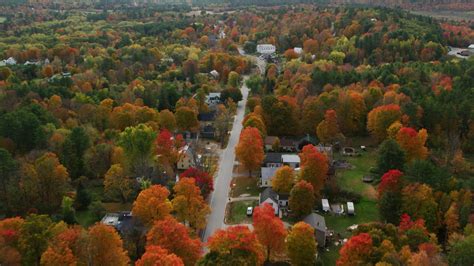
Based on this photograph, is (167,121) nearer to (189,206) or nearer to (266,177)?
(266,177)

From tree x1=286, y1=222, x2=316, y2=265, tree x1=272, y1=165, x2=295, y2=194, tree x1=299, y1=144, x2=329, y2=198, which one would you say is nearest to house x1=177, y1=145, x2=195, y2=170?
tree x1=272, y1=165, x2=295, y2=194

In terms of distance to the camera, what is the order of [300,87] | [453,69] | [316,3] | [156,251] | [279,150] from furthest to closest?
[316,3]
[453,69]
[300,87]
[279,150]
[156,251]

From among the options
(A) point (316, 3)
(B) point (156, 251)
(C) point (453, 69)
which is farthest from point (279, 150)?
(A) point (316, 3)

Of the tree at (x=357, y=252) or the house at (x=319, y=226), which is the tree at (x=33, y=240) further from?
the tree at (x=357, y=252)

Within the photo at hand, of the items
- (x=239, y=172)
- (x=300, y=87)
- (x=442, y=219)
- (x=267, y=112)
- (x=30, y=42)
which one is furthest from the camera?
(x=30, y=42)

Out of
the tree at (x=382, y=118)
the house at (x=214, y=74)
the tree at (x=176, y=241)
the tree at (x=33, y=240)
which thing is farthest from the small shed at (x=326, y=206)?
the house at (x=214, y=74)

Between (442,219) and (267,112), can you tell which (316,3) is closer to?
(267,112)

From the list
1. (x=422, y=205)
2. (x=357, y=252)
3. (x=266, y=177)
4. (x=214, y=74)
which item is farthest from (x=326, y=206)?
(x=214, y=74)
